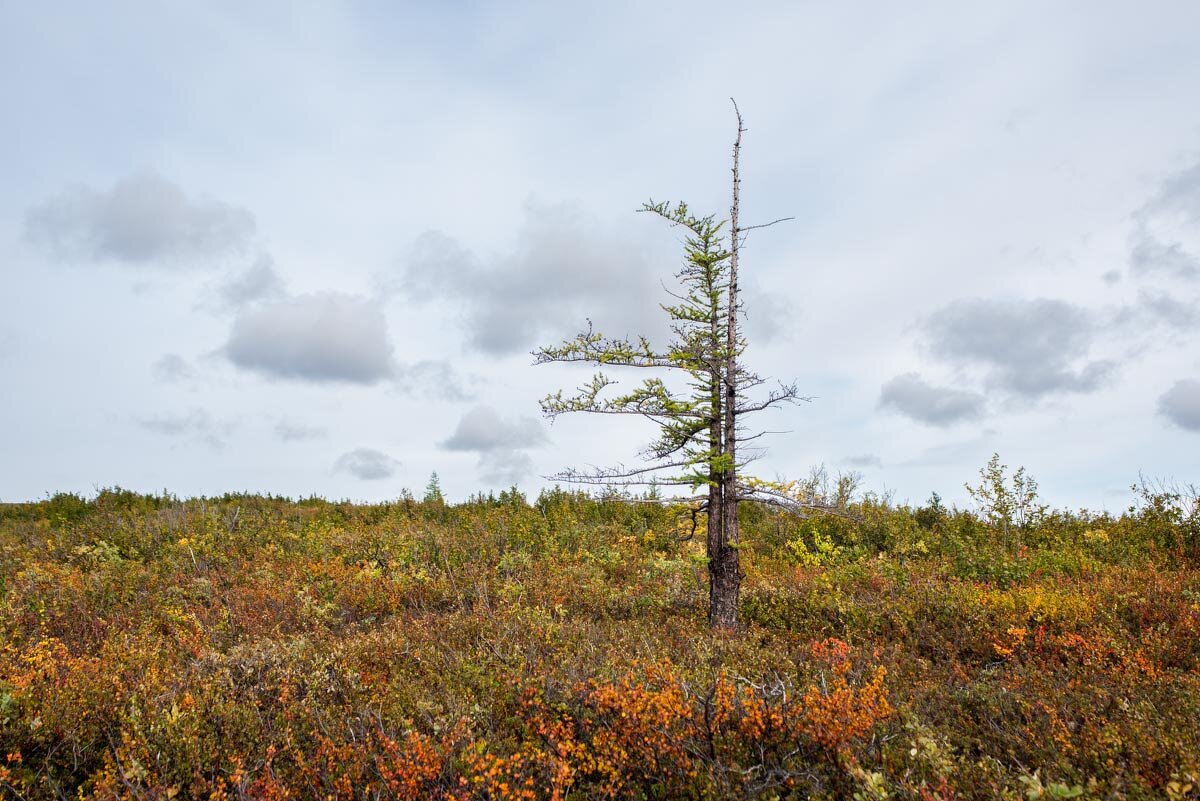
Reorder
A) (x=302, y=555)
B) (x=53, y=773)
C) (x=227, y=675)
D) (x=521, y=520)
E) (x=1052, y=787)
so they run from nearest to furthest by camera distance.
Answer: (x=1052, y=787), (x=53, y=773), (x=227, y=675), (x=302, y=555), (x=521, y=520)

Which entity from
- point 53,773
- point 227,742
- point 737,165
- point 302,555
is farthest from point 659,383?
point 302,555

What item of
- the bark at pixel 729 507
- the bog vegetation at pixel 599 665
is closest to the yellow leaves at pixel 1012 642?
the bog vegetation at pixel 599 665

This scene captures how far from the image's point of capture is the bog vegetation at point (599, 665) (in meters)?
4.49

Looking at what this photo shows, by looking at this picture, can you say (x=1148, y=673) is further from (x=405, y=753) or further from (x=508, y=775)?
(x=405, y=753)

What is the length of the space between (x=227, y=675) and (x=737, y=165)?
33.8 ft

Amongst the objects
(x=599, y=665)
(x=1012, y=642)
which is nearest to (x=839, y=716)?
(x=599, y=665)

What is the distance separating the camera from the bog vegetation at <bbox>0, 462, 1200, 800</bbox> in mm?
4492

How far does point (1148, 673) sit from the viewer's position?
6504mm

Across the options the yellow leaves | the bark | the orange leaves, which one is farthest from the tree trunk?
the orange leaves

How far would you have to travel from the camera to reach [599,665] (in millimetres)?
6762

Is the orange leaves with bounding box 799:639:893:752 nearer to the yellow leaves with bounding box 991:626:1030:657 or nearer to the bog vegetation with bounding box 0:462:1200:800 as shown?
the bog vegetation with bounding box 0:462:1200:800

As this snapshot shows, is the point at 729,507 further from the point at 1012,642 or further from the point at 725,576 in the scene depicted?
the point at 1012,642

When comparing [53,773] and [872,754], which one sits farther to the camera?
[53,773]

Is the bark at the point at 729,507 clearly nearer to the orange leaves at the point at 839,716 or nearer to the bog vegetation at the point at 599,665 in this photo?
the bog vegetation at the point at 599,665
